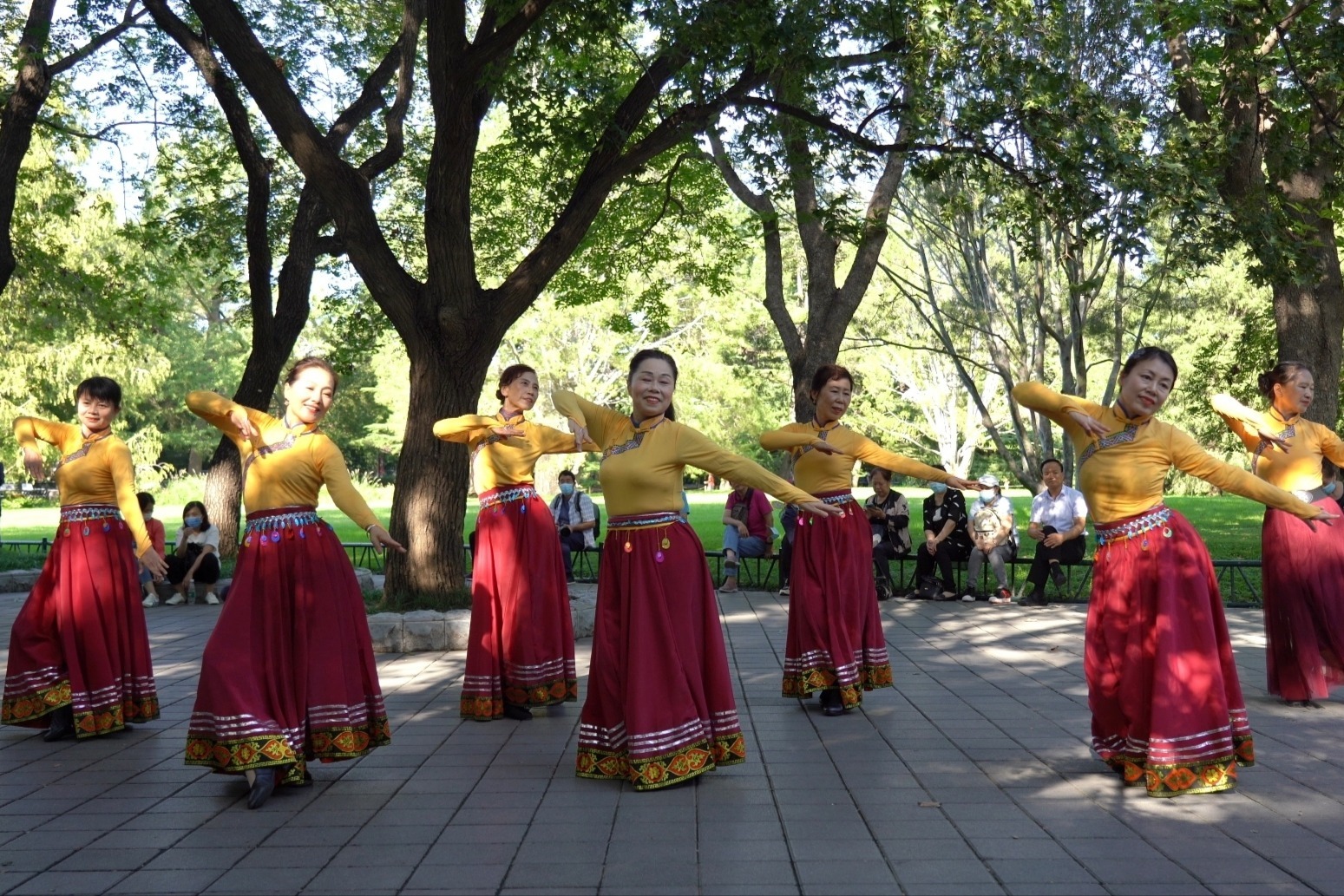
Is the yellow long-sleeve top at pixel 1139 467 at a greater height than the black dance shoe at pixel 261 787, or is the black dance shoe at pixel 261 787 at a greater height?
the yellow long-sleeve top at pixel 1139 467

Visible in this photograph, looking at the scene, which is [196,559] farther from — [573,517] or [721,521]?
[721,521]

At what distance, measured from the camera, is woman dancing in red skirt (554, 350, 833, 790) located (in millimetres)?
6035

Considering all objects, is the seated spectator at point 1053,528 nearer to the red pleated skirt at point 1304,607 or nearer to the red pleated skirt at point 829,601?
the red pleated skirt at point 1304,607

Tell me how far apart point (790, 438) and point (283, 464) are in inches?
128

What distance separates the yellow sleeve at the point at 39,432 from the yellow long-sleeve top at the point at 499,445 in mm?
2209

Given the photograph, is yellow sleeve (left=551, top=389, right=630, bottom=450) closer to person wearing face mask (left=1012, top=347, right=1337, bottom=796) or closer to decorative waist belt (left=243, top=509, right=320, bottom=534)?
decorative waist belt (left=243, top=509, right=320, bottom=534)

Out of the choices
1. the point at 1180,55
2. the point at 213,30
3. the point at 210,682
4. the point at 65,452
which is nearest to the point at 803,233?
the point at 1180,55

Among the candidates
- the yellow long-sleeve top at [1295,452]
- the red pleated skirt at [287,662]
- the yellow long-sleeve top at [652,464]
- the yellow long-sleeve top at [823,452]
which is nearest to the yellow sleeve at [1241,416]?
the yellow long-sleeve top at [1295,452]

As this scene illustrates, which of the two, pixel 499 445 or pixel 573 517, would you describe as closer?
pixel 499 445

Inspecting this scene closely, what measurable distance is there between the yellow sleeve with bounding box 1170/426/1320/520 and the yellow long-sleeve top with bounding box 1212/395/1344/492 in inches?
76.3

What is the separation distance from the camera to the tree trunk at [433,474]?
37.4ft

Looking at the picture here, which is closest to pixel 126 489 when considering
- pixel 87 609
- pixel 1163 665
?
pixel 87 609

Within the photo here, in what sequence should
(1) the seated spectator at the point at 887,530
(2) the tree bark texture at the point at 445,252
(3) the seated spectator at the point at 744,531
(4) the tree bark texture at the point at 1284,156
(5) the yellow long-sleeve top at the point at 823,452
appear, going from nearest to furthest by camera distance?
(5) the yellow long-sleeve top at the point at 823,452 < (4) the tree bark texture at the point at 1284,156 < (2) the tree bark texture at the point at 445,252 < (1) the seated spectator at the point at 887,530 < (3) the seated spectator at the point at 744,531

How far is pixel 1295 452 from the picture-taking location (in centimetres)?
809
